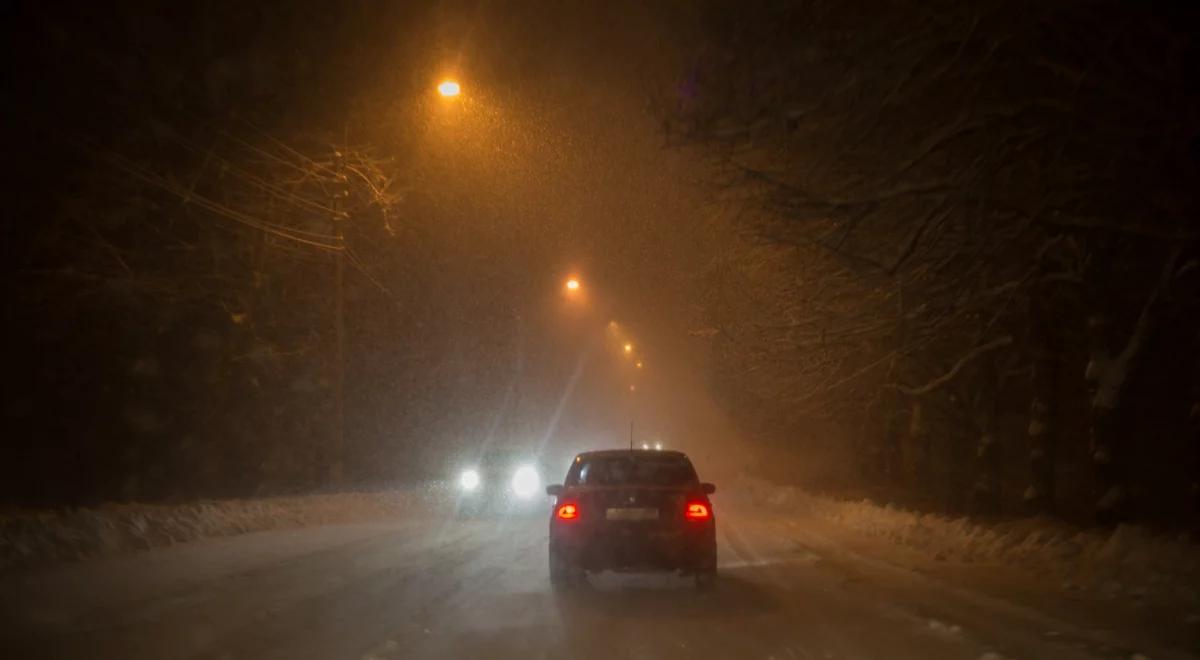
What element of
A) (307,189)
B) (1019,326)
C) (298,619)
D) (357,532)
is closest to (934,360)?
(1019,326)

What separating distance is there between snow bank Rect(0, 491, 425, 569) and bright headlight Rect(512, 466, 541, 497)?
400 cm


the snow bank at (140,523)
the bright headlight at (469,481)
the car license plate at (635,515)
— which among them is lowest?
the snow bank at (140,523)

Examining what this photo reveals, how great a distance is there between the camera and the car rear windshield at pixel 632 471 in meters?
12.2

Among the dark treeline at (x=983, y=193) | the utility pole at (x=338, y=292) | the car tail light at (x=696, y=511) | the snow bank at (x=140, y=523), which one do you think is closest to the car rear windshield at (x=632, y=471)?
the car tail light at (x=696, y=511)

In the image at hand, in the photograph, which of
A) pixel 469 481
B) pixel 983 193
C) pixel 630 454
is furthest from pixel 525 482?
pixel 983 193

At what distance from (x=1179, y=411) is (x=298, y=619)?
20294 mm

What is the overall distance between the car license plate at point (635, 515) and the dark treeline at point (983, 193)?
160 inches

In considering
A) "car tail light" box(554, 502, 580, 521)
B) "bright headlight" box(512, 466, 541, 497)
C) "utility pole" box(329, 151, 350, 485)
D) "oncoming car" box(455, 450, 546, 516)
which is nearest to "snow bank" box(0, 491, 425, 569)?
"utility pole" box(329, 151, 350, 485)

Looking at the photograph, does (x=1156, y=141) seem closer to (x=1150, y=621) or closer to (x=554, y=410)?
(x=1150, y=621)

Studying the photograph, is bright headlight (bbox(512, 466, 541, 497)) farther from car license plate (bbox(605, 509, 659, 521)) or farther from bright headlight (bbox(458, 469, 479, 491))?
car license plate (bbox(605, 509, 659, 521))

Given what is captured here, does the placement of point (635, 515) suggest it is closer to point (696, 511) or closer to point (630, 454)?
point (696, 511)

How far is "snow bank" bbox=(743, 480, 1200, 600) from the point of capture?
36.4 ft

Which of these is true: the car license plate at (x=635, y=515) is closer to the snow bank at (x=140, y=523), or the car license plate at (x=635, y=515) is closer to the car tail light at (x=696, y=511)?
the car tail light at (x=696, y=511)

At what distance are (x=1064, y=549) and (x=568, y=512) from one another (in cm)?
657
